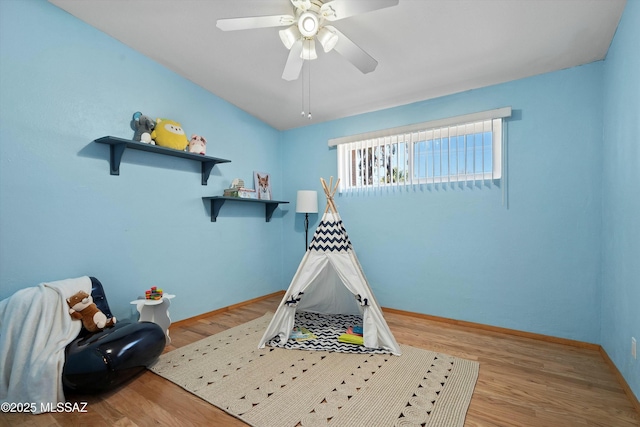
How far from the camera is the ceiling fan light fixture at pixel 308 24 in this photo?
1753 mm

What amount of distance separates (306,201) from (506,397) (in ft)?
9.08

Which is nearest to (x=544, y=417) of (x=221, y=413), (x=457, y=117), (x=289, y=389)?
(x=289, y=389)

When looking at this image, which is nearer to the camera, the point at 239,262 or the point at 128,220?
the point at 128,220

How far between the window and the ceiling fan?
153cm

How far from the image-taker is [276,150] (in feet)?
14.6

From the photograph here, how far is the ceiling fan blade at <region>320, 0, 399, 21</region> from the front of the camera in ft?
5.05

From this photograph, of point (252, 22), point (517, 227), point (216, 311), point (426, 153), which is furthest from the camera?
point (216, 311)

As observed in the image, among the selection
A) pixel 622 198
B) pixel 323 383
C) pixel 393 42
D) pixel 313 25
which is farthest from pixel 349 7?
pixel 323 383

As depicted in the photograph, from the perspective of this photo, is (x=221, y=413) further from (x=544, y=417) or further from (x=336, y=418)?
(x=544, y=417)

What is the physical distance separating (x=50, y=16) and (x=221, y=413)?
10.2 feet

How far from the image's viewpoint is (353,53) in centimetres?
191

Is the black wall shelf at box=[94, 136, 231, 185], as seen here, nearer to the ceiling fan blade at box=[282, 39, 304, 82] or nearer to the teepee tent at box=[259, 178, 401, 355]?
the ceiling fan blade at box=[282, 39, 304, 82]

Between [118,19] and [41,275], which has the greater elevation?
[118,19]

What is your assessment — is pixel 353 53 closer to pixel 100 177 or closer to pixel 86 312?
pixel 100 177
